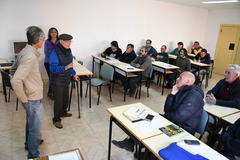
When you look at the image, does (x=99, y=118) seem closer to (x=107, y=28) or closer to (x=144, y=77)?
(x=144, y=77)

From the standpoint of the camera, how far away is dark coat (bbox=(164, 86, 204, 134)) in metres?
1.94

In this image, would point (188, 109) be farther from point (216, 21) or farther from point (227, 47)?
point (216, 21)

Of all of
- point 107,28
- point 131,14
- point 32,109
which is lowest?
point 32,109

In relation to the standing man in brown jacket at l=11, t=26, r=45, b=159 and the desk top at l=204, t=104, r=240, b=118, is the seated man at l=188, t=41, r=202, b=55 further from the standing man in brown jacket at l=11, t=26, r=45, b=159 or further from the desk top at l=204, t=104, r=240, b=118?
the standing man in brown jacket at l=11, t=26, r=45, b=159

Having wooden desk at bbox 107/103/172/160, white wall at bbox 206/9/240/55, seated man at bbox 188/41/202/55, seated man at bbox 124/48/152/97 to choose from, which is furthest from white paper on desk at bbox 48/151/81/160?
white wall at bbox 206/9/240/55

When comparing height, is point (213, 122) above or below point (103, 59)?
below

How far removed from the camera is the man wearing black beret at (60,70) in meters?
2.64

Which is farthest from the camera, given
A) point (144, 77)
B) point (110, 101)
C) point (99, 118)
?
point (144, 77)

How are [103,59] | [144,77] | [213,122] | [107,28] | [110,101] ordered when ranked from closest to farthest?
[213,122]
[110,101]
[144,77]
[103,59]
[107,28]

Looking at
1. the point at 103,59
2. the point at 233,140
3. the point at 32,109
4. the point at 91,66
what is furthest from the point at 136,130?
the point at 91,66

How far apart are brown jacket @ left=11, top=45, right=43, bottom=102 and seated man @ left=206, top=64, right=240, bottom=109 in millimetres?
2289

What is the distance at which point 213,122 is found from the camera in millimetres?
2340

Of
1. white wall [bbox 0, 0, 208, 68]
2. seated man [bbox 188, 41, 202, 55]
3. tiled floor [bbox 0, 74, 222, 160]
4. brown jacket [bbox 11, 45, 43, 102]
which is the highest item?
white wall [bbox 0, 0, 208, 68]

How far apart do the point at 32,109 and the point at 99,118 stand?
1611mm
